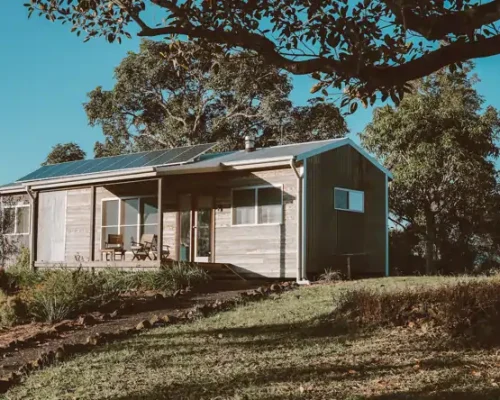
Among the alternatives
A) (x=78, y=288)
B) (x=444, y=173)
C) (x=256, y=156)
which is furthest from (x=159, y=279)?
(x=444, y=173)

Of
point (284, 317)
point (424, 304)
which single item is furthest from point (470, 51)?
point (284, 317)

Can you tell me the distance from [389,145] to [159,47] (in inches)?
567

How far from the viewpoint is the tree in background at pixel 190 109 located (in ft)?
108

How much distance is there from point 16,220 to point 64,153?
13329mm

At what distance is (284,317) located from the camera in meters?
10.3

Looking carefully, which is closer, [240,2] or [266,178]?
[240,2]

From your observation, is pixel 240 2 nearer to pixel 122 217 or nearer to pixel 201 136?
pixel 122 217

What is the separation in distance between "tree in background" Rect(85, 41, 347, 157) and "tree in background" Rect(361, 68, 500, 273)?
7.14 meters

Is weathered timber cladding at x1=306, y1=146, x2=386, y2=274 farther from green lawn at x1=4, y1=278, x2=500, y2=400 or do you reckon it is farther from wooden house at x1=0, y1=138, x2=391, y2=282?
green lawn at x1=4, y1=278, x2=500, y2=400

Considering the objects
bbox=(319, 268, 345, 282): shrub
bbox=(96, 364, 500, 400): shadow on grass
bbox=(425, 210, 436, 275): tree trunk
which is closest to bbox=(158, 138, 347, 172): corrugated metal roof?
bbox=(319, 268, 345, 282): shrub

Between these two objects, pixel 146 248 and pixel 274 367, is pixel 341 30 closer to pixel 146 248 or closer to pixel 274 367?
pixel 274 367

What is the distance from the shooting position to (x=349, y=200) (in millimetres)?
18734

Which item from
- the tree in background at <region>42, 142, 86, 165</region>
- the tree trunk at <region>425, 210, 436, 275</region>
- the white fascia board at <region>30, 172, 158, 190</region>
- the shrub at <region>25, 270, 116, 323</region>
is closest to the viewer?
the shrub at <region>25, 270, 116, 323</region>

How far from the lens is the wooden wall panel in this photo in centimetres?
2178
